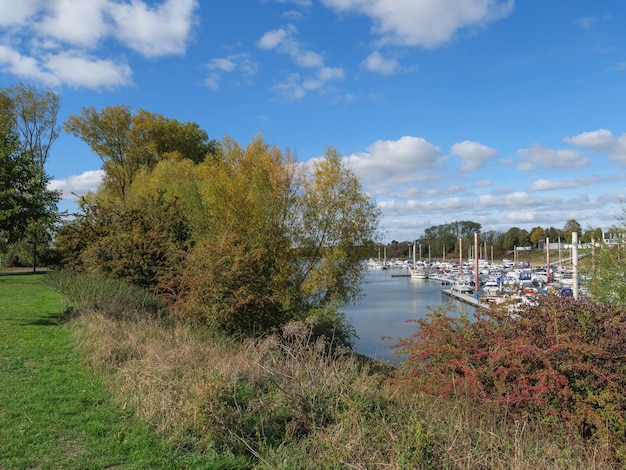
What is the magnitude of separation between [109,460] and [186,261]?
10.4 meters

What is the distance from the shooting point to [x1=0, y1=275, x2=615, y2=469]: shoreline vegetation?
4.95m

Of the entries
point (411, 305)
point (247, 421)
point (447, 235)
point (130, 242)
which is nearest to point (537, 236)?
point (447, 235)

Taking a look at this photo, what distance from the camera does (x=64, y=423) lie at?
236 inches

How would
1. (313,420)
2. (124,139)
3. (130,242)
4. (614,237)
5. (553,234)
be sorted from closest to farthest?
(313,420), (614,237), (130,242), (124,139), (553,234)

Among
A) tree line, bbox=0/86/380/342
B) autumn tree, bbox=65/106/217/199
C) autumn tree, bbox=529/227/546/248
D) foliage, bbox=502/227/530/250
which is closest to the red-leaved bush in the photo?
tree line, bbox=0/86/380/342

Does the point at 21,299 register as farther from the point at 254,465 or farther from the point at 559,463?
the point at 559,463

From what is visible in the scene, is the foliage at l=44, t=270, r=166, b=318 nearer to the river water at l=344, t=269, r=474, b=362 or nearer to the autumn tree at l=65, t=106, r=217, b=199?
the river water at l=344, t=269, r=474, b=362

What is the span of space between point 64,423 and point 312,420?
10.0 ft

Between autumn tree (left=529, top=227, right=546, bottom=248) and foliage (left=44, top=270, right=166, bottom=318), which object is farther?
autumn tree (left=529, top=227, right=546, bottom=248)

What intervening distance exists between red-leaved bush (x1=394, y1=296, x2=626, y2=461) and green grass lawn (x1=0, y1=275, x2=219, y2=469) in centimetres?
432

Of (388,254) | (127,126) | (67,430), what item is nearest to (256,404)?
(67,430)

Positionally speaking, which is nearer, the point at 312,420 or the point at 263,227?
the point at 312,420

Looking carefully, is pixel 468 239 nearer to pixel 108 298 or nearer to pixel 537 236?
pixel 537 236

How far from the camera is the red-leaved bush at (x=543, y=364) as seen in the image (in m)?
6.85
